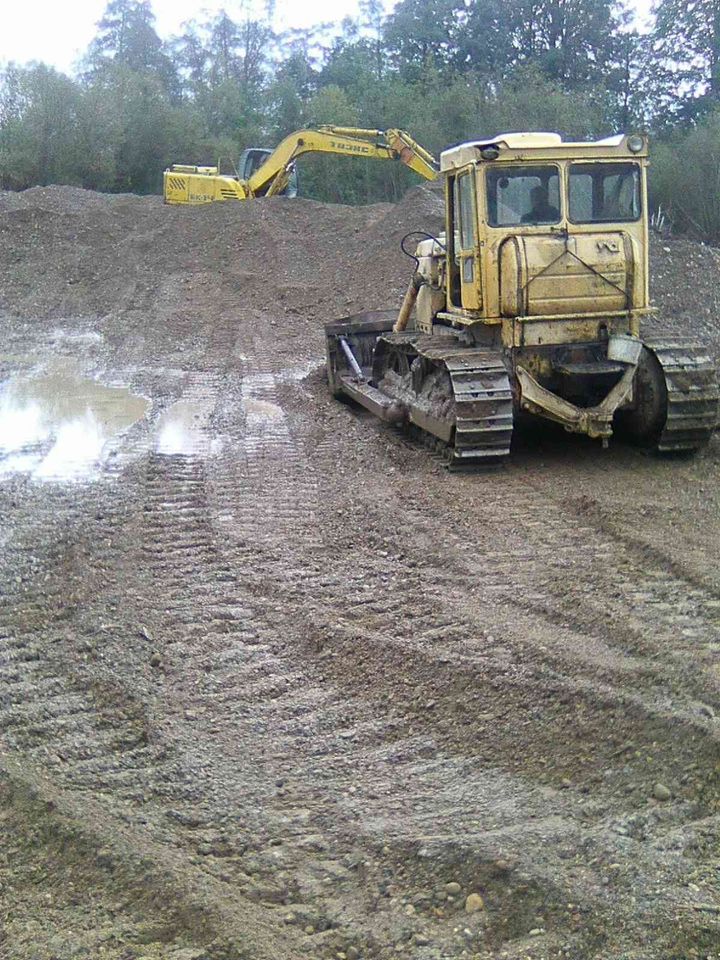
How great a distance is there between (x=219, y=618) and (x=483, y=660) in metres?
1.43

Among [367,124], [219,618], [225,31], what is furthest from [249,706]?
[225,31]

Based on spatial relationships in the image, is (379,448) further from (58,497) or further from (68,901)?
(68,901)

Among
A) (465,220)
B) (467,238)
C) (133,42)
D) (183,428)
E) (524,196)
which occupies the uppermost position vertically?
(133,42)

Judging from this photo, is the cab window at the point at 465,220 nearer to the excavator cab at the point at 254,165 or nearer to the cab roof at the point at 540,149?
the cab roof at the point at 540,149

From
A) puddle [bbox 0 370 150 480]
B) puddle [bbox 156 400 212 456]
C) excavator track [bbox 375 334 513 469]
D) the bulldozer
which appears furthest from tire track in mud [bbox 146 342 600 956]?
puddle [bbox 156 400 212 456]

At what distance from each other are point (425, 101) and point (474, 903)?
36.2 m

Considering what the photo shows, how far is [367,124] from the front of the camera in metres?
39.1

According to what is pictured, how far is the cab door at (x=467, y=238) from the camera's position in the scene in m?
8.71

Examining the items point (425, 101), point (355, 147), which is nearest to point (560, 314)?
point (355, 147)

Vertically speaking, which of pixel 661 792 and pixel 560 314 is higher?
pixel 560 314

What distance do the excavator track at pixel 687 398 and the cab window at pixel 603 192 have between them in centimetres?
116

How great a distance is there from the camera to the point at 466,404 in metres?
8.09

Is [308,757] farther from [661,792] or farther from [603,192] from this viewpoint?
[603,192]

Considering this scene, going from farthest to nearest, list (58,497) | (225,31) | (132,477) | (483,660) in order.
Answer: (225,31), (132,477), (58,497), (483,660)
